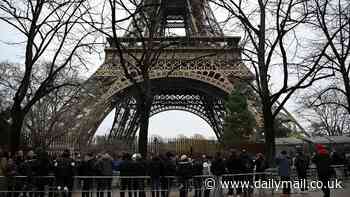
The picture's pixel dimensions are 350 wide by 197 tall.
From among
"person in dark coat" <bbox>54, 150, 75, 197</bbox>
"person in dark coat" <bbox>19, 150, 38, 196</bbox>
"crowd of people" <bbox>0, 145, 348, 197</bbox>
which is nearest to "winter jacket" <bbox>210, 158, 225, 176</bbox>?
"crowd of people" <bbox>0, 145, 348, 197</bbox>

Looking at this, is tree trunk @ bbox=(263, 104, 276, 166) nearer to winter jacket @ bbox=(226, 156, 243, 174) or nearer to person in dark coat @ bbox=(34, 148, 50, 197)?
winter jacket @ bbox=(226, 156, 243, 174)

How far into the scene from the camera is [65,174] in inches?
462

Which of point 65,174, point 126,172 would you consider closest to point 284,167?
point 126,172

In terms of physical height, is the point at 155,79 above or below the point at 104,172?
above

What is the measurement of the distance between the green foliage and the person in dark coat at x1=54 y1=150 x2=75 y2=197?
82.4ft

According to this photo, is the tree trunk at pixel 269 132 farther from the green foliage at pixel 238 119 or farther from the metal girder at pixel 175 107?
the metal girder at pixel 175 107

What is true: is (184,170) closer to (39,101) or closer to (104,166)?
(104,166)

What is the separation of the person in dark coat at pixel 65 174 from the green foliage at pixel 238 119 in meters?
25.1

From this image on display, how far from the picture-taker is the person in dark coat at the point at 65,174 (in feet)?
38.5

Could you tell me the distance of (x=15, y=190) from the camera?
11.9 meters

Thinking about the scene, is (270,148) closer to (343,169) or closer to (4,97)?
(343,169)

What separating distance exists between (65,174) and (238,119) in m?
27.0

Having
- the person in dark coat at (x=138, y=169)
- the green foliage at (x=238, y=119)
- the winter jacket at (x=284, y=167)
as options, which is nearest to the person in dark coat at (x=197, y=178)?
the person in dark coat at (x=138, y=169)

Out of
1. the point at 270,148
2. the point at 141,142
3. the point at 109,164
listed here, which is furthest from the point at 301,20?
the point at 109,164
